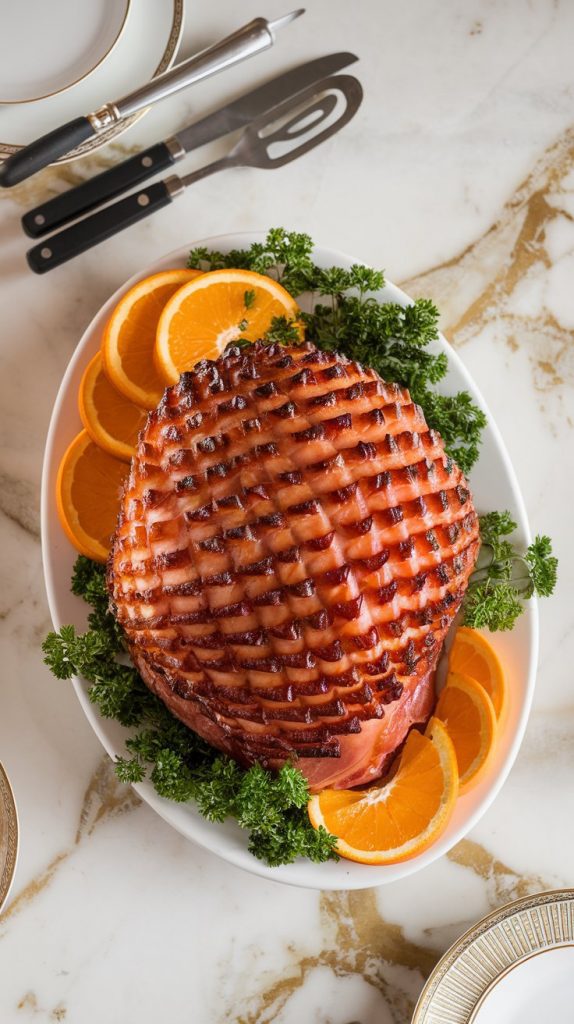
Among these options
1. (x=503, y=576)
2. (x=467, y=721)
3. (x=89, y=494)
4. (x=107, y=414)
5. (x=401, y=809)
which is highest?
(x=107, y=414)

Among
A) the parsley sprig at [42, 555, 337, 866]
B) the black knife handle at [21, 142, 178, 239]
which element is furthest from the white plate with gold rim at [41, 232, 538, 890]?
the black knife handle at [21, 142, 178, 239]

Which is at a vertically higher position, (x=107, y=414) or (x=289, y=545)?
(x=107, y=414)

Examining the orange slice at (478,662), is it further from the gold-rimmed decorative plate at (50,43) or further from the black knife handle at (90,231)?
the gold-rimmed decorative plate at (50,43)

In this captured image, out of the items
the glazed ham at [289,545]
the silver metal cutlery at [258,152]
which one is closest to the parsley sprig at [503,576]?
the glazed ham at [289,545]

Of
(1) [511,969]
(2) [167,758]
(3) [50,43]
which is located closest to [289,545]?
(2) [167,758]

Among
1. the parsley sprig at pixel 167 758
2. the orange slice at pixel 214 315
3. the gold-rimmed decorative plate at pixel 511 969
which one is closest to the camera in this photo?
the parsley sprig at pixel 167 758

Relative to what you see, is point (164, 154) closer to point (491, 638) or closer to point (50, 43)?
point (50, 43)

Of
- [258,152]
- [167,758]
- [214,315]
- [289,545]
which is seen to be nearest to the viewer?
[289,545]
